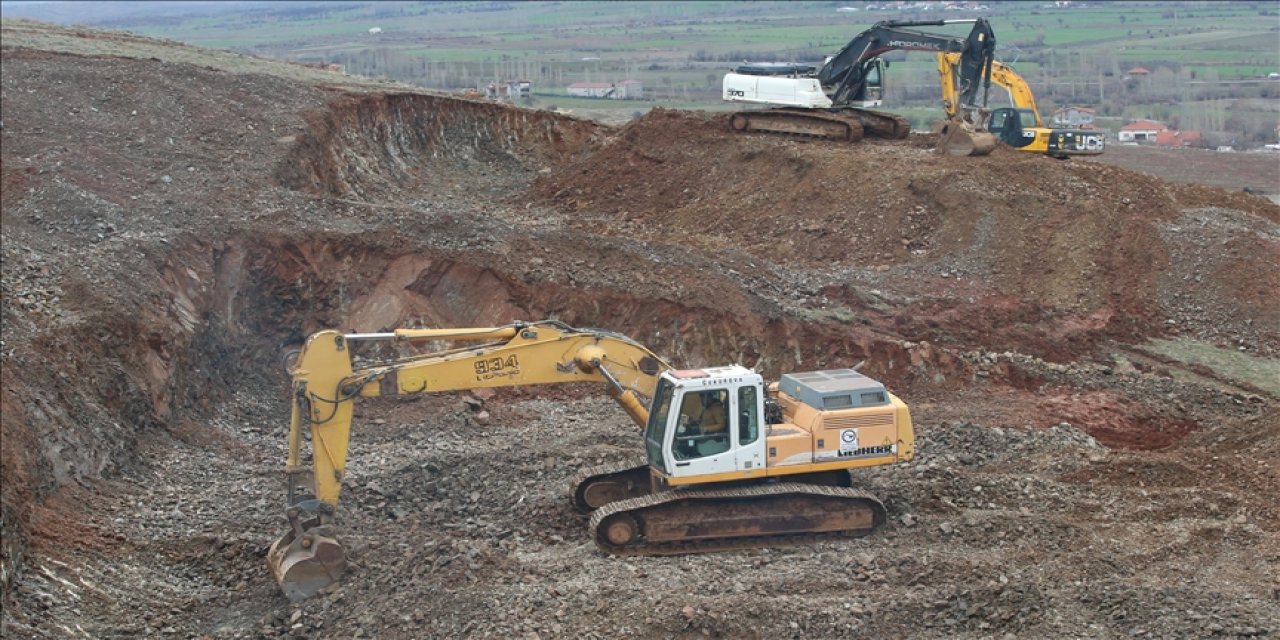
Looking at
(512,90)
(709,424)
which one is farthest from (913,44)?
(512,90)

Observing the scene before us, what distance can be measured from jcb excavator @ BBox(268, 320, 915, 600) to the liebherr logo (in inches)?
623

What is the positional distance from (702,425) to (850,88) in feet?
56.6

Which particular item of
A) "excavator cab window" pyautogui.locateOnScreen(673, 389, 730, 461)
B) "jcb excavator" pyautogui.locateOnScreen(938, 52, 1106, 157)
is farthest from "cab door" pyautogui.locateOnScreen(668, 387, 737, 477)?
"jcb excavator" pyautogui.locateOnScreen(938, 52, 1106, 157)

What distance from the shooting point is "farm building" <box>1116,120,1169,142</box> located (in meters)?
49.0

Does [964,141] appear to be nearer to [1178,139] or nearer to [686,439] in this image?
[686,439]

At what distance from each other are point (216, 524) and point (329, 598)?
249cm

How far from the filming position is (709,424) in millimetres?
13070

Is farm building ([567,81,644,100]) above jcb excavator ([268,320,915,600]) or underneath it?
above

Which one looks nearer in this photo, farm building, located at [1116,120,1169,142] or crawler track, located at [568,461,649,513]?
crawler track, located at [568,461,649,513]

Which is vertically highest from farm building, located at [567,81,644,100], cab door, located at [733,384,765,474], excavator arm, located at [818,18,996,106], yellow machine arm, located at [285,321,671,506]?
excavator arm, located at [818,18,996,106]

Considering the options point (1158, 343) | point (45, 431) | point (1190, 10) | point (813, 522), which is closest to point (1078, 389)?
point (1158, 343)

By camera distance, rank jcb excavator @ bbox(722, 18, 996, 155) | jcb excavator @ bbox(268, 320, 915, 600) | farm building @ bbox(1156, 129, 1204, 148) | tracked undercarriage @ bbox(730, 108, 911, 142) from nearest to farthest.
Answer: jcb excavator @ bbox(268, 320, 915, 600) → jcb excavator @ bbox(722, 18, 996, 155) → tracked undercarriage @ bbox(730, 108, 911, 142) → farm building @ bbox(1156, 129, 1204, 148)

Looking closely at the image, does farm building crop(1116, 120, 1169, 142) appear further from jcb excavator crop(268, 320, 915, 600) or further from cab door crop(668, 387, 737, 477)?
cab door crop(668, 387, 737, 477)

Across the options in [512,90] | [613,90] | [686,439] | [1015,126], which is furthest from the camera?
[613,90]
